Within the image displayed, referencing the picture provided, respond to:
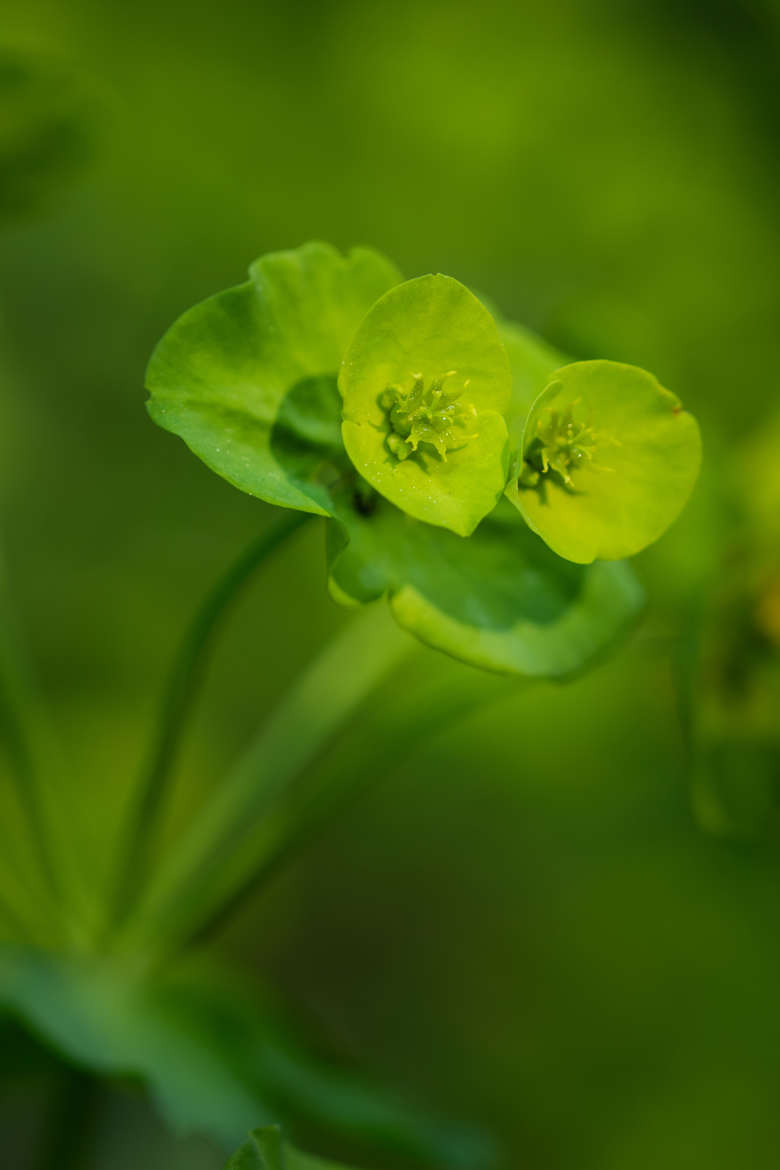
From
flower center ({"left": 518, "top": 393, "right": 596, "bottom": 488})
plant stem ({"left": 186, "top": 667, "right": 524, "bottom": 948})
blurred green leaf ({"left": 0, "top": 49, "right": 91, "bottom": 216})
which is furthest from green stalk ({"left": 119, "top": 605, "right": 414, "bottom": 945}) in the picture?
blurred green leaf ({"left": 0, "top": 49, "right": 91, "bottom": 216})

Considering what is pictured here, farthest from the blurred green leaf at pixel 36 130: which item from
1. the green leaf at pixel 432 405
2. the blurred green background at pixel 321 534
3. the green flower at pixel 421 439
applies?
the green leaf at pixel 432 405

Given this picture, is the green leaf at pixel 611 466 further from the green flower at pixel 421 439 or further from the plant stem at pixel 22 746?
the plant stem at pixel 22 746

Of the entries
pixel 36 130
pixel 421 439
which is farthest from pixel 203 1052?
pixel 36 130

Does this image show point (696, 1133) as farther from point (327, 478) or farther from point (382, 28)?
point (382, 28)

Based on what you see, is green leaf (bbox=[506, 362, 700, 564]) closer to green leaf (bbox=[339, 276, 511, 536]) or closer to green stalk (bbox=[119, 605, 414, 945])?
green leaf (bbox=[339, 276, 511, 536])

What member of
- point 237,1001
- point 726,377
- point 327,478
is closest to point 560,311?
point 327,478

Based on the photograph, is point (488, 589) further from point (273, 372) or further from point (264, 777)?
point (264, 777)

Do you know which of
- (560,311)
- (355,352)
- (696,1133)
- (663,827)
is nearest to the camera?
(355,352)
